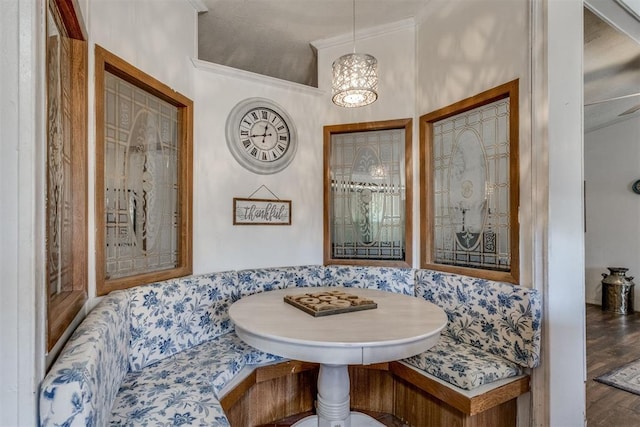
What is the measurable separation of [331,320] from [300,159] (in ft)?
5.59

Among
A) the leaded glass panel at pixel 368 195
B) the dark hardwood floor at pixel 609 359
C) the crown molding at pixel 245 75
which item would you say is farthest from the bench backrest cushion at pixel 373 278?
the crown molding at pixel 245 75

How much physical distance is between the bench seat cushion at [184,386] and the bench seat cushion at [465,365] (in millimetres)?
916

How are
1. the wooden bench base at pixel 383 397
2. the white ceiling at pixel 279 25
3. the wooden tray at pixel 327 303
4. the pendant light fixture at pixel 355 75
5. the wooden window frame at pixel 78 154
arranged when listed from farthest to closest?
the white ceiling at pixel 279 25
the pendant light fixture at pixel 355 75
the wooden bench base at pixel 383 397
the wooden tray at pixel 327 303
the wooden window frame at pixel 78 154

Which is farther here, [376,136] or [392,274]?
[376,136]

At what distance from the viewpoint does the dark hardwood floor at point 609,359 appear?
218 centimetres

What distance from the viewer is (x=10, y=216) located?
750mm

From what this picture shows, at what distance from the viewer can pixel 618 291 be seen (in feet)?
15.2

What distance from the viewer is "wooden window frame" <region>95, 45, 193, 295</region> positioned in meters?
1.69

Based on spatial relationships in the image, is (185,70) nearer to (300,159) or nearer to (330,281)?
(300,159)

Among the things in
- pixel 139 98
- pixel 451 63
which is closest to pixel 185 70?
pixel 139 98

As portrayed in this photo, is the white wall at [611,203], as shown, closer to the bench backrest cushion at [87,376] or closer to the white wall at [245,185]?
the white wall at [245,185]

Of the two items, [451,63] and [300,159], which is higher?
[451,63]

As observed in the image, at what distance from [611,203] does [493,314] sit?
4578 millimetres

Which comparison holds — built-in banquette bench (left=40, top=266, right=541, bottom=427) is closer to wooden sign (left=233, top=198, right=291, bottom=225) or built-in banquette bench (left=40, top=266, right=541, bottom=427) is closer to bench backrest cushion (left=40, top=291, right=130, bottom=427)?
bench backrest cushion (left=40, top=291, right=130, bottom=427)
